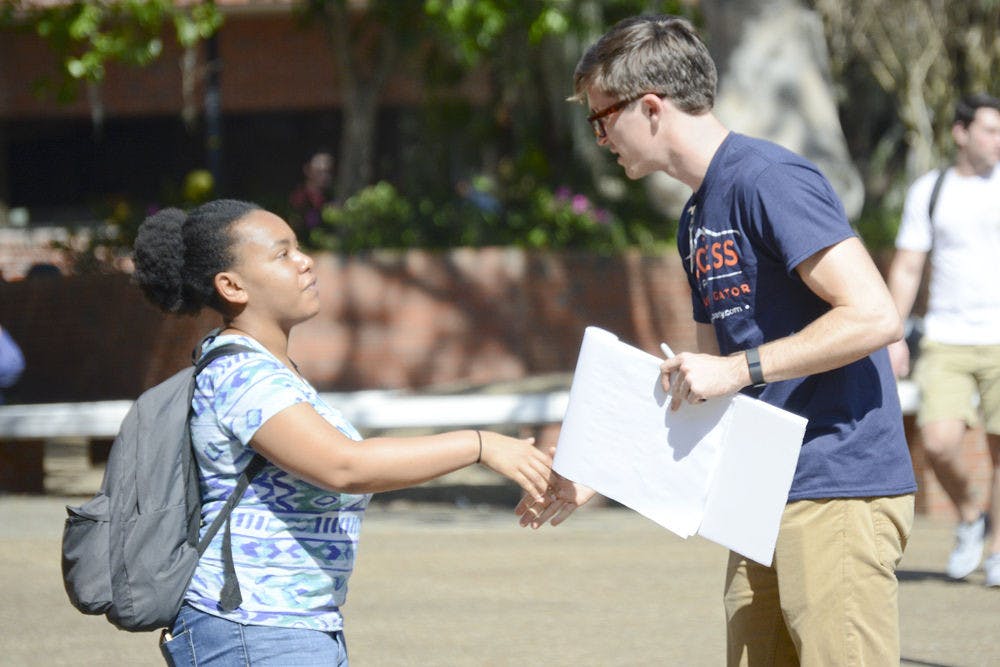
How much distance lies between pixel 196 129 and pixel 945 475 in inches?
789

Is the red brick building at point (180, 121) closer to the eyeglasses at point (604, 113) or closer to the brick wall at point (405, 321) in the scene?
the brick wall at point (405, 321)

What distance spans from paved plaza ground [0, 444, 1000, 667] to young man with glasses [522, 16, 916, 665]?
2.62m

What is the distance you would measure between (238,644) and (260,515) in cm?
27

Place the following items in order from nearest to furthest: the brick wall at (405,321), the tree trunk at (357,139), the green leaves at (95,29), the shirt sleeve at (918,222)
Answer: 1. the shirt sleeve at (918,222)
2. the green leaves at (95,29)
3. the brick wall at (405,321)
4. the tree trunk at (357,139)

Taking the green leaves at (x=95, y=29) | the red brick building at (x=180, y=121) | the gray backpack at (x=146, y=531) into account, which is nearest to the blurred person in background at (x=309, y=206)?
the green leaves at (x=95, y=29)

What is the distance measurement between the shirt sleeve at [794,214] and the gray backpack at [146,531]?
119 cm

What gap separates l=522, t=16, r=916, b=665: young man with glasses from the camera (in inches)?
→ 123

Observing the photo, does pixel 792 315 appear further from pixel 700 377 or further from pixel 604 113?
pixel 604 113

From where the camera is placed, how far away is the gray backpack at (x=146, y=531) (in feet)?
9.80

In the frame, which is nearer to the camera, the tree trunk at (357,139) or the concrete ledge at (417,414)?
the concrete ledge at (417,414)

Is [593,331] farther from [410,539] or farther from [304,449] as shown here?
[410,539]

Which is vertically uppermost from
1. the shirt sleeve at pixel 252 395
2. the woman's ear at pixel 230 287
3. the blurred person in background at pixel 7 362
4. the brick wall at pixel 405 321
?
the woman's ear at pixel 230 287

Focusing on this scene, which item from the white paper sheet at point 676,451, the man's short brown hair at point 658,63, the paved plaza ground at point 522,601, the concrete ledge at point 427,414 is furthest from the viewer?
the concrete ledge at point 427,414

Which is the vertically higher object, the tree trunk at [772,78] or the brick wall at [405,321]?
the tree trunk at [772,78]
